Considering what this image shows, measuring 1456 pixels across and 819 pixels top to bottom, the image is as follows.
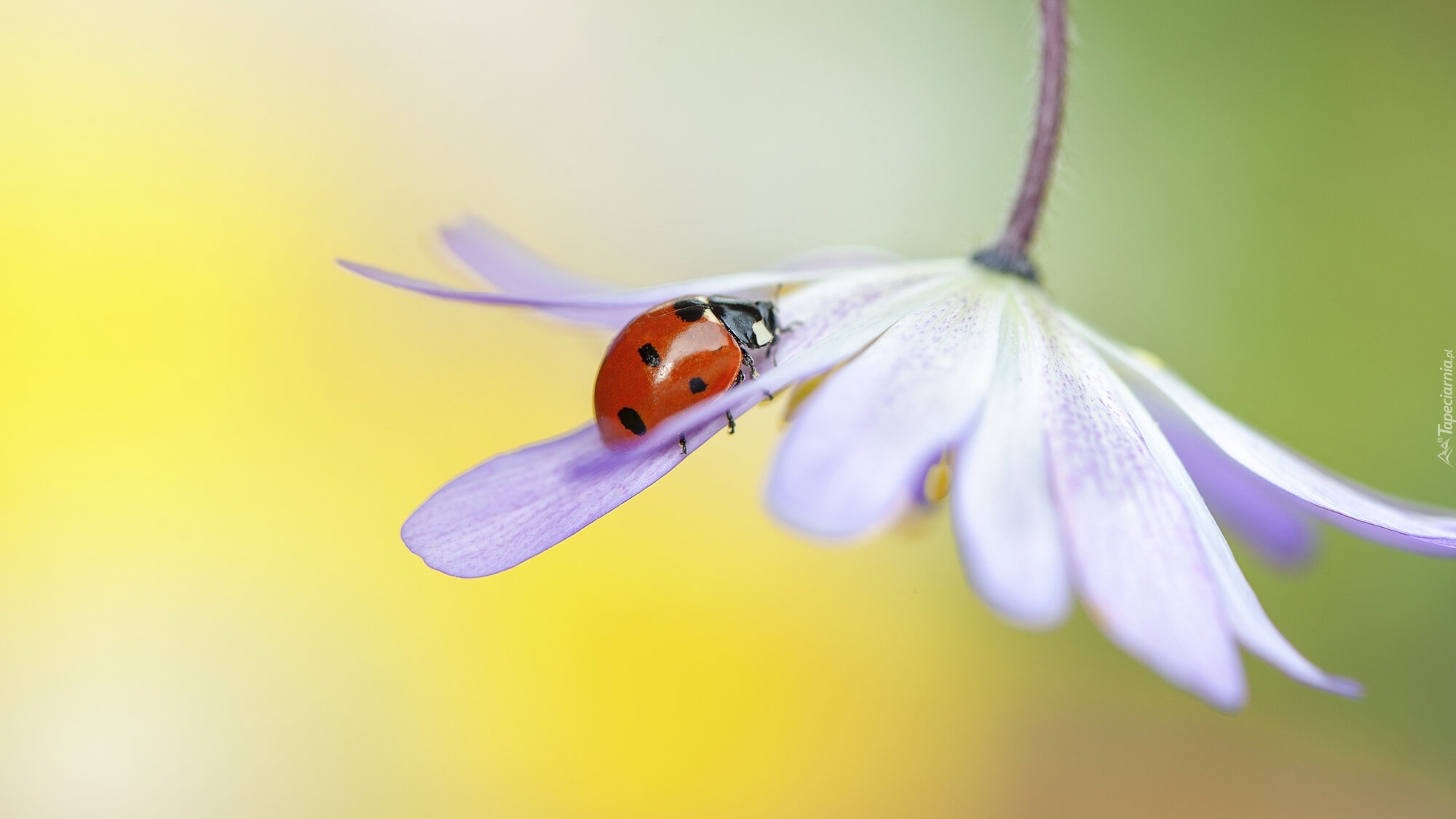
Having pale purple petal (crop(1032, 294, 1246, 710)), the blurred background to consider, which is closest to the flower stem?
pale purple petal (crop(1032, 294, 1246, 710))

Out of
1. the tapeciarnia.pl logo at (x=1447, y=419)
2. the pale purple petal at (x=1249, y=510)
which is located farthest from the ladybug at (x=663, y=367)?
the tapeciarnia.pl logo at (x=1447, y=419)

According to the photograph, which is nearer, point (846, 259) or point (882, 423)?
point (882, 423)

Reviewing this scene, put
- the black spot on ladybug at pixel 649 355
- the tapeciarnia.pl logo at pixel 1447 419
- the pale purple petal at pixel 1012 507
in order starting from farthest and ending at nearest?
the tapeciarnia.pl logo at pixel 1447 419 → the black spot on ladybug at pixel 649 355 → the pale purple petal at pixel 1012 507

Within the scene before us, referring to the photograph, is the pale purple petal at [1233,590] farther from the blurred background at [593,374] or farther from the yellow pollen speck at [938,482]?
the blurred background at [593,374]

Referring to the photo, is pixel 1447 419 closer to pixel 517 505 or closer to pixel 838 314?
pixel 838 314

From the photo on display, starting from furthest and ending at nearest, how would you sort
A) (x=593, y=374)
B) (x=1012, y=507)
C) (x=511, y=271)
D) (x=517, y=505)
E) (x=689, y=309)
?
(x=593, y=374) → (x=511, y=271) → (x=689, y=309) → (x=517, y=505) → (x=1012, y=507)

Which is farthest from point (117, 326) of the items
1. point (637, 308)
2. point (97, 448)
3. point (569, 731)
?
point (637, 308)

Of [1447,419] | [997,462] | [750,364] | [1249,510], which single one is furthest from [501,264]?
[1447,419]

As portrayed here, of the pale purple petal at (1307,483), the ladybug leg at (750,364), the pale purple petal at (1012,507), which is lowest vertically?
the pale purple petal at (1307,483)
